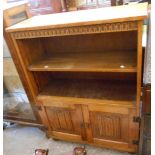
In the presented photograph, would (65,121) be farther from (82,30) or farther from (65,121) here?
(82,30)

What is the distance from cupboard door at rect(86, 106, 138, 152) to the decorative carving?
0.54 meters

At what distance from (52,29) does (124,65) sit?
0.50 meters

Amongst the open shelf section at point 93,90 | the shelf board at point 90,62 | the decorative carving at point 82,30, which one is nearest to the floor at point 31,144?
the open shelf section at point 93,90

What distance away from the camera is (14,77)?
1.67 m

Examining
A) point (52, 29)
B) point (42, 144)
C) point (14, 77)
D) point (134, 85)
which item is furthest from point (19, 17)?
point (42, 144)

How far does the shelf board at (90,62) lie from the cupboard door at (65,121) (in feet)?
1.03

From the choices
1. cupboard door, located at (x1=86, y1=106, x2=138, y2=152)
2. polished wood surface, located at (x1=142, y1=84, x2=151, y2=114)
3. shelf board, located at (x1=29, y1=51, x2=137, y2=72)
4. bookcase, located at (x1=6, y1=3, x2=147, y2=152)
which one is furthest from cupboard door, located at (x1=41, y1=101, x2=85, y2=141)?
polished wood surface, located at (x1=142, y1=84, x2=151, y2=114)

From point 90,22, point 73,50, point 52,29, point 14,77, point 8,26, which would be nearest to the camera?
point 90,22

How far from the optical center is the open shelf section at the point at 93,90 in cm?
129

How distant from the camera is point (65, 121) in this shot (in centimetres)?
151

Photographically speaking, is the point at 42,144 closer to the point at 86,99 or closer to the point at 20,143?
the point at 20,143

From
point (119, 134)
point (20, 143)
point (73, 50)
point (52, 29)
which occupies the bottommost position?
point (20, 143)

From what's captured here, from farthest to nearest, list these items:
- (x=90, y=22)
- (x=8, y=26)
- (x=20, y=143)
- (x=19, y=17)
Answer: (x=20, y=143) → (x=19, y=17) → (x=8, y=26) → (x=90, y=22)

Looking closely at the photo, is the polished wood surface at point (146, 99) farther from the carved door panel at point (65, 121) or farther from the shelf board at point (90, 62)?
the carved door panel at point (65, 121)
